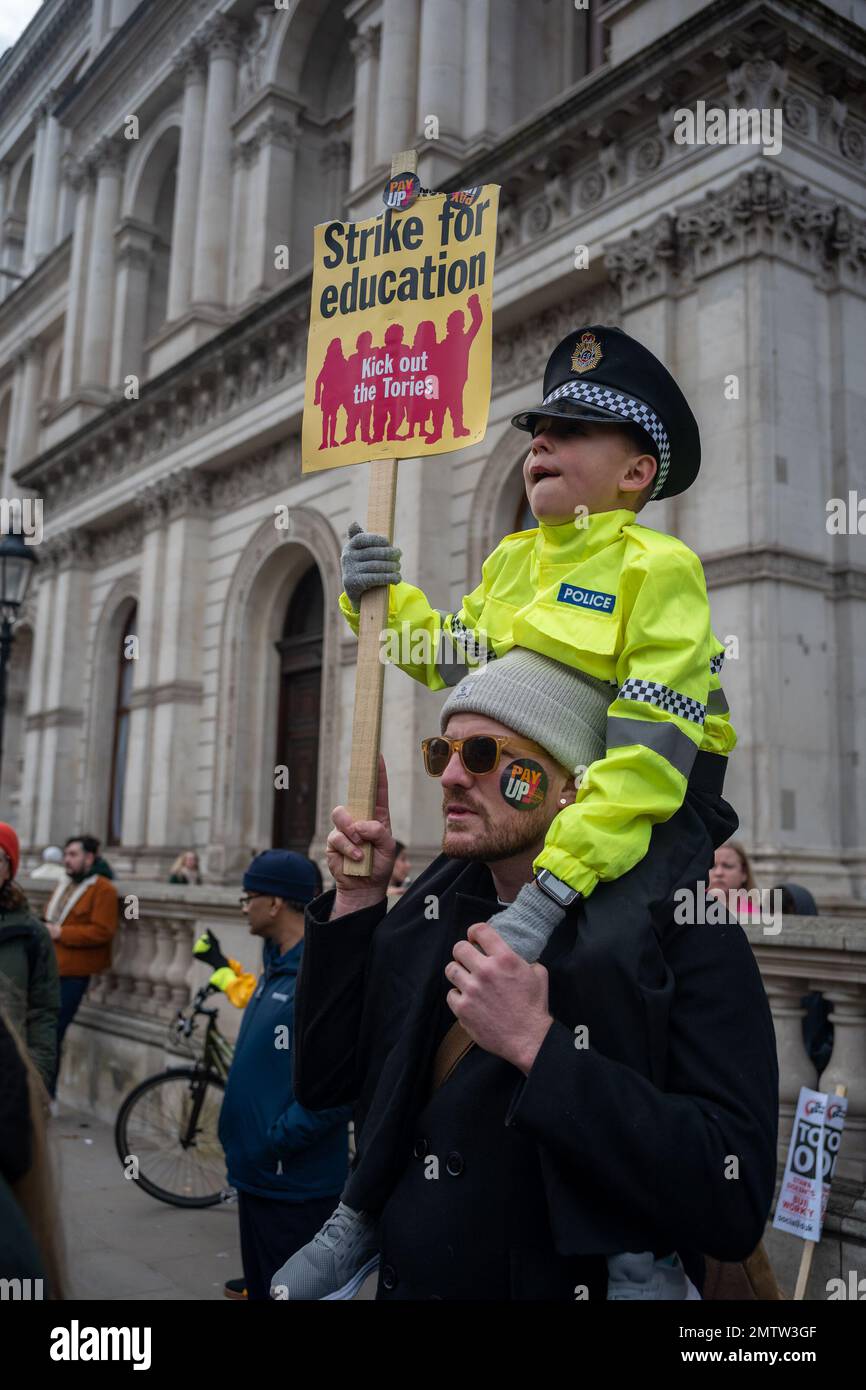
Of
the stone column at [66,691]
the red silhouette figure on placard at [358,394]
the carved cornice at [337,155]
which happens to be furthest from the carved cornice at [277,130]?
the red silhouette figure on placard at [358,394]

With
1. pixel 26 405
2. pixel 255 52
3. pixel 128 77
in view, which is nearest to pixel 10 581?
pixel 255 52

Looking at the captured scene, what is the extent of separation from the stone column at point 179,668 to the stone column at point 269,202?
3.57 meters

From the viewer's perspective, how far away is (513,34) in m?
15.6

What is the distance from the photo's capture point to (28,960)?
5.98 metres

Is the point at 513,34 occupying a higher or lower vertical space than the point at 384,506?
higher

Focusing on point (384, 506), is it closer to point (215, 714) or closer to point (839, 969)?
point (839, 969)

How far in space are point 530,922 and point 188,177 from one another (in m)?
22.5

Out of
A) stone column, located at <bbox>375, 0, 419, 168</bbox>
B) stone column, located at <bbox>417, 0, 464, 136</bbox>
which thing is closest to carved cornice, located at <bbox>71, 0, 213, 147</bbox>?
stone column, located at <bbox>375, 0, 419, 168</bbox>

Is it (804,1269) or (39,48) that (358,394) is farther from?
(39,48)

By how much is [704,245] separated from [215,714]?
1133 centimetres

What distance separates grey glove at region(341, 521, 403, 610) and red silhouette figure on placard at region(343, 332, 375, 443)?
0.40 meters

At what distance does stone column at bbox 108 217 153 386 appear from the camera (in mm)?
24375

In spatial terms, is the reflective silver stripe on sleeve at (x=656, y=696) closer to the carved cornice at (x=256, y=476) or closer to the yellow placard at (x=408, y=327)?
the yellow placard at (x=408, y=327)
